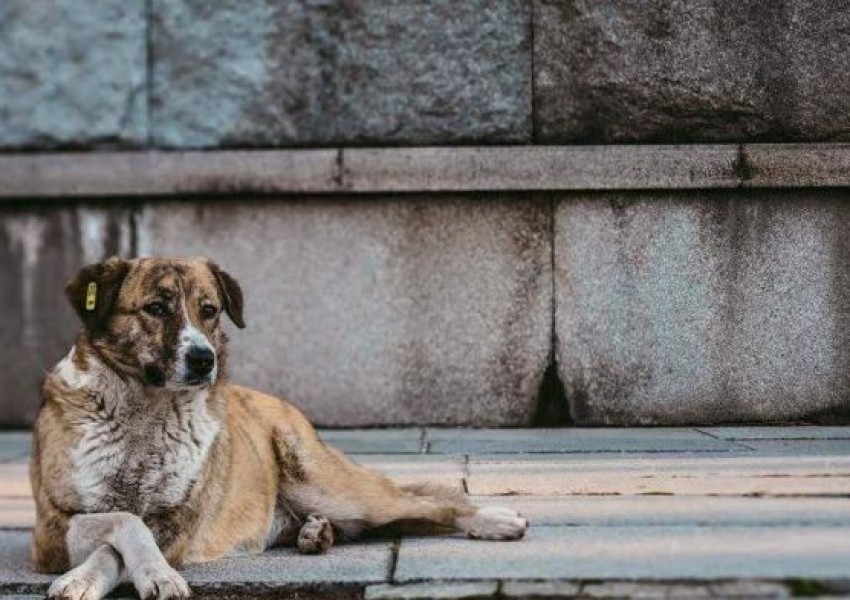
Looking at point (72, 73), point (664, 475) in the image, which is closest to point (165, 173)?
point (72, 73)

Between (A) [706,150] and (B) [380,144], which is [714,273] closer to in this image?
(A) [706,150]

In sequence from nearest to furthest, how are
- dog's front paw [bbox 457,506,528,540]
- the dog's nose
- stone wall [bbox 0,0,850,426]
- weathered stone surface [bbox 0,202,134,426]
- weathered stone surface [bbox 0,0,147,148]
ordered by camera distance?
1. the dog's nose
2. dog's front paw [bbox 457,506,528,540]
3. stone wall [bbox 0,0,850,426]
4. weathered stone surface [bbox 0,202,134,426]
5. weathered stone surface [bbox 0,0,147,148]

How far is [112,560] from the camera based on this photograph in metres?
4.34

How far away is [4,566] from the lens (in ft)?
15.7

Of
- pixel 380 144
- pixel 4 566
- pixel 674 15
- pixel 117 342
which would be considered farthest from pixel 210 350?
pixel 674 15

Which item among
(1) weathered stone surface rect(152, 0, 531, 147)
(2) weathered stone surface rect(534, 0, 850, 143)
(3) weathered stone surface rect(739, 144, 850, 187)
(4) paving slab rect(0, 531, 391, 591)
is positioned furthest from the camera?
(1) weathered stone surface rect(152, 0, 531, 147)

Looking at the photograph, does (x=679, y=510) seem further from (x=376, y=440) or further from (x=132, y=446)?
(x=376, y=440)

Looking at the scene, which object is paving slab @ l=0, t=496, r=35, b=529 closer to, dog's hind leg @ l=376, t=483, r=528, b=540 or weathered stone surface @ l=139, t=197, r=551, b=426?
dog's hind leg @ l=376, t=483, r=528, b=540

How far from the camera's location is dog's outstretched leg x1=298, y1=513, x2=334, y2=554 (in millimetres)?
4949

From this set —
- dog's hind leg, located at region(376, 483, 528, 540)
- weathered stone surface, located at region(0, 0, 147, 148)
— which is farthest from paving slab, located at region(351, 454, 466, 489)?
weathered stone surface, located at region(0, 0, 147, 148)

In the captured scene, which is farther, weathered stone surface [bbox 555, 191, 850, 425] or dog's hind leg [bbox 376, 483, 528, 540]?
weathered stone surface [bbox 555, 191, 850, 425]

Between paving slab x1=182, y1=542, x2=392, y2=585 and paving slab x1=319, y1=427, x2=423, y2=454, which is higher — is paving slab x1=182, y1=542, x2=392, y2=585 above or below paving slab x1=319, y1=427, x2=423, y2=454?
above

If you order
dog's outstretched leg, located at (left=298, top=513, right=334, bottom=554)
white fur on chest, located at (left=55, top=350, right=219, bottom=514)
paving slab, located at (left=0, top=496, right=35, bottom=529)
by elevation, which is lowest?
paving slab, located at (left=0, top=496, right=35, bottom=529)

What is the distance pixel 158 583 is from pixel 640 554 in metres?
1.44
